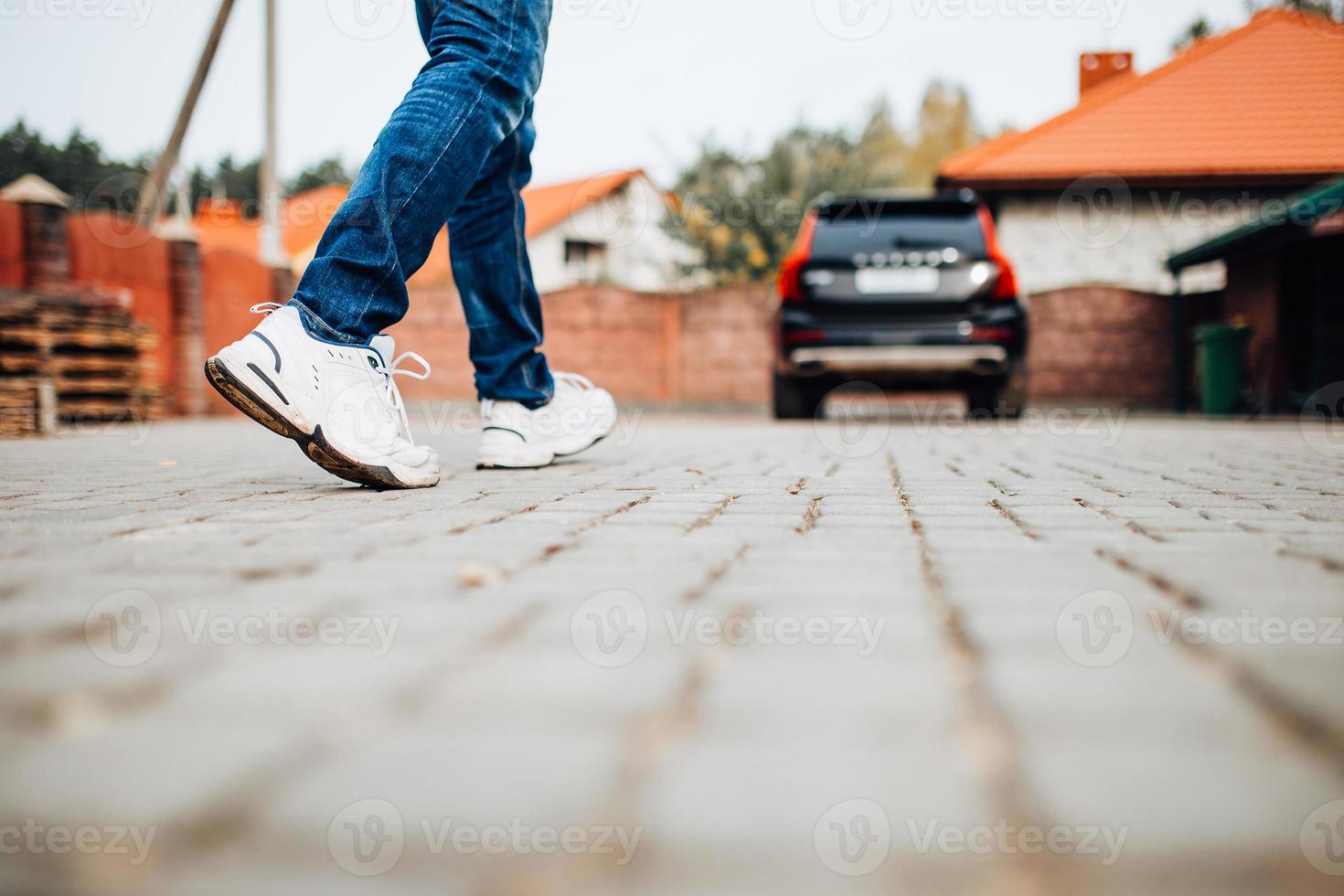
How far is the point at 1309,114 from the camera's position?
1648cm

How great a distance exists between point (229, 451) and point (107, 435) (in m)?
2.28

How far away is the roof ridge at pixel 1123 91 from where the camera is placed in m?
18.1

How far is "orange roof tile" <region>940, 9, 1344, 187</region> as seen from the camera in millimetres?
16016

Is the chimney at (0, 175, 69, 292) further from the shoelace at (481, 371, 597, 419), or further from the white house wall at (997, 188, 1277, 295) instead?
the white house wall at (997, 188, 1277, 295)

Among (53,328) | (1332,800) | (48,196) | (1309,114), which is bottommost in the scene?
(1332,800)

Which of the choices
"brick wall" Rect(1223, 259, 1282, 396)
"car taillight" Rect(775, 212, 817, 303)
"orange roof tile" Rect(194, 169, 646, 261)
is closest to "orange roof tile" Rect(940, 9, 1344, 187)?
"brick wall" Rect(1223, 259, 1282, 396)

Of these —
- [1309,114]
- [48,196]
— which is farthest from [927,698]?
[1309,114]

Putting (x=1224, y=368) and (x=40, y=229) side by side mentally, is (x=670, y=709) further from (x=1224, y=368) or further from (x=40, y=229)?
(x=1224, y=368)

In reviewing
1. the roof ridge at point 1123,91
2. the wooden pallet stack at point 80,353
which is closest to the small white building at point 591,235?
the roof ridge at point 1123,91

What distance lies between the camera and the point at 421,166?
8.45ft

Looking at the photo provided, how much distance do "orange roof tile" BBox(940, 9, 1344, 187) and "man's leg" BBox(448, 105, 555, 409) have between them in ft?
47.6

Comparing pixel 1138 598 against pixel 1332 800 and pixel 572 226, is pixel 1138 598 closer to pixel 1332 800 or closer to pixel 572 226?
pixel 1332 800

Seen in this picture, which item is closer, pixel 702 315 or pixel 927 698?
pixel 927 698

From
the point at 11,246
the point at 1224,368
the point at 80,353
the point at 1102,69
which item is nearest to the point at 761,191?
the point at 1102,69
